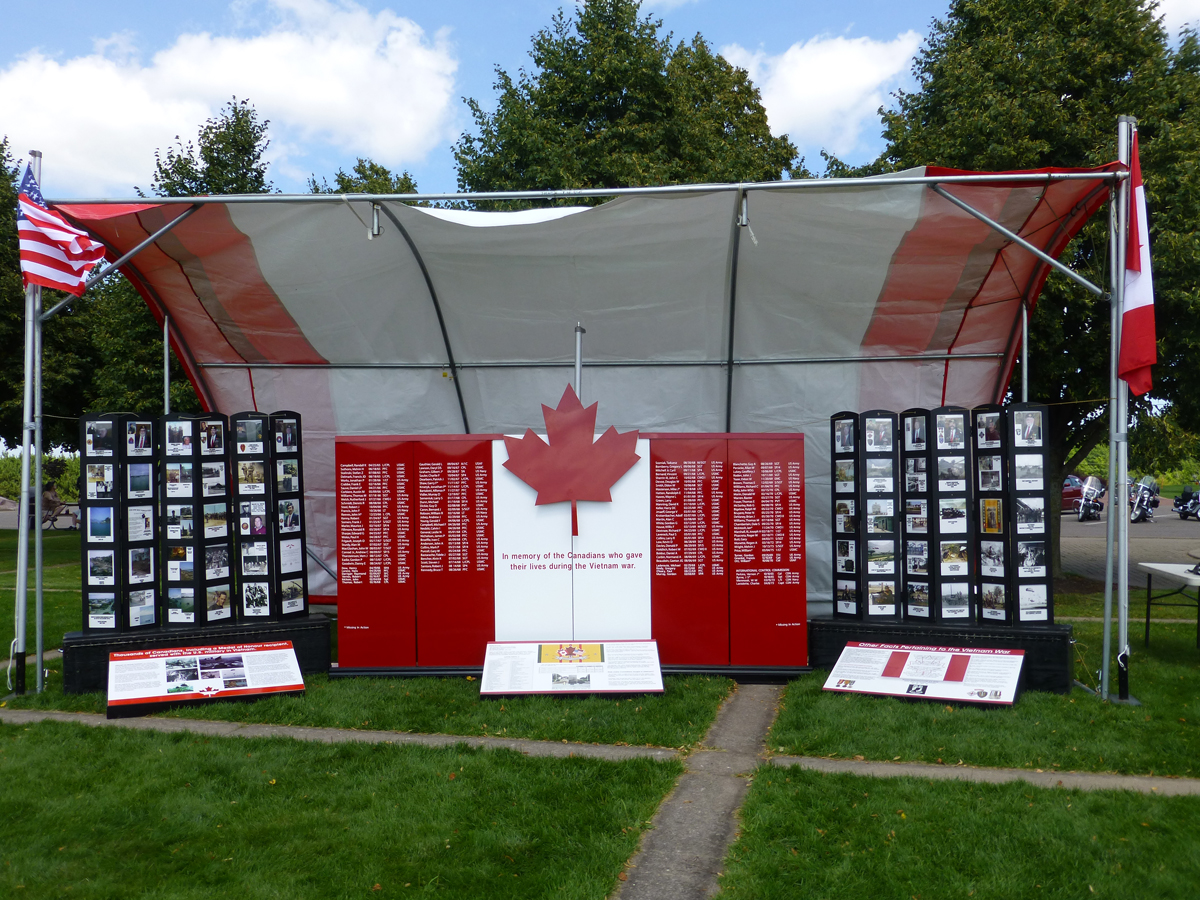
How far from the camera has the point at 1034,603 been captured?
6.49 m

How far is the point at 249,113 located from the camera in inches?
649

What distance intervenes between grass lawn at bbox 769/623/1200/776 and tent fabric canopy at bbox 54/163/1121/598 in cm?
345

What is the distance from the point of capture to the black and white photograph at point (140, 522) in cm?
675

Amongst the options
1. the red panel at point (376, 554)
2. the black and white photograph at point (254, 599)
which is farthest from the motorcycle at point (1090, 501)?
the black and white photograph at point (254, 599)

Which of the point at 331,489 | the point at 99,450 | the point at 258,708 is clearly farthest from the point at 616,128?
the point at 258,708

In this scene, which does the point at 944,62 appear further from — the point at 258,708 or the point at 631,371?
the point at 258,708

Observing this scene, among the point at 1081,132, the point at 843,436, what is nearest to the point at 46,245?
the point at 843,436

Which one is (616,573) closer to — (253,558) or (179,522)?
(253,558)

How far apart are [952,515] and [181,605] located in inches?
248

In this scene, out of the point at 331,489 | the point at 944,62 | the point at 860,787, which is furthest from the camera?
the point at 944,62

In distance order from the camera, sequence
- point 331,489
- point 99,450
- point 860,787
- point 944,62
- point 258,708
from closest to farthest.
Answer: point 860,787, point 258,708, point 99,450, point 331,489, point 944,62

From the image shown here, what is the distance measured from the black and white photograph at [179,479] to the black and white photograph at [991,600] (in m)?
6.48

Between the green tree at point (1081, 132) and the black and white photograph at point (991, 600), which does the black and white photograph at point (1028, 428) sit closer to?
the black and white photograph at point (991, 600)

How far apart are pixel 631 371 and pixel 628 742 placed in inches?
184
